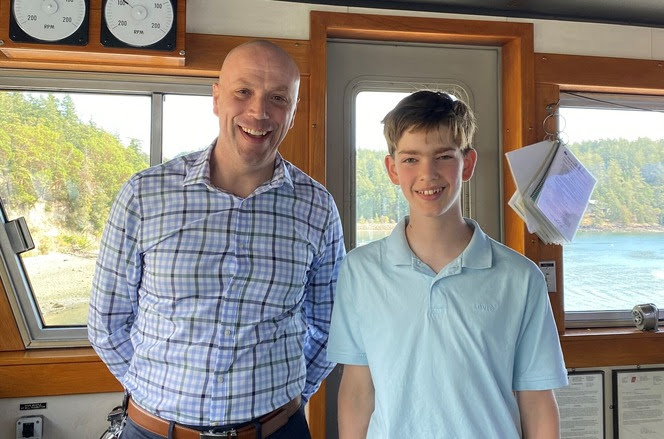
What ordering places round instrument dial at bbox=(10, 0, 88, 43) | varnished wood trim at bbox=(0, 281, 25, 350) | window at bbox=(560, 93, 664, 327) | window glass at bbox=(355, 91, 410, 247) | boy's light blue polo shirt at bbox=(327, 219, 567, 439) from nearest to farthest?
boy's light blue polo shirt at bbox=(327, 219, 567, 439)
round instrument dial at bbox=(10, 0, 88, 43)
varnished wood trim at bbox=(0, 281, 25, 350)
window glass at bbox=(355, 91, 410, 247)
window at bbox=(560, 93, 664, 327)

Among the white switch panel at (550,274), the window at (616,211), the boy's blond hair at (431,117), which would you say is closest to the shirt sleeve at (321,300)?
the boy's blond hair at (431,117)

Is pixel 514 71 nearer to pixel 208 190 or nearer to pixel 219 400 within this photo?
pixel 208 190

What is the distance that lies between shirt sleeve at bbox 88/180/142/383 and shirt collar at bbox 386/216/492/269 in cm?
67

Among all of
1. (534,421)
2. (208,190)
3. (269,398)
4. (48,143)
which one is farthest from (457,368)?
(48,143)

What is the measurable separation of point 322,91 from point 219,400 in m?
1.31

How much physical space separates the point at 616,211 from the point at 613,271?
1.00ft

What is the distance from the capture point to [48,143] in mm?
2062

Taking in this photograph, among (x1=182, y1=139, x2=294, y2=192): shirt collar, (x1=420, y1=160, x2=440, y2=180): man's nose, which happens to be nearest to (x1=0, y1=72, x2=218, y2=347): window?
(x1=182, y1=139, x2=294, y2=192): shirt collar

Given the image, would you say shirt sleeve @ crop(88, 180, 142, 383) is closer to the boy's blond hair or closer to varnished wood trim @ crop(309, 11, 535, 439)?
the boy's blond hair

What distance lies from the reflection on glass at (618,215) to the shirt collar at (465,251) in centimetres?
152

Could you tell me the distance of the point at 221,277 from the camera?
4.31ft

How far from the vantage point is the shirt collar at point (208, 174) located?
1351mm

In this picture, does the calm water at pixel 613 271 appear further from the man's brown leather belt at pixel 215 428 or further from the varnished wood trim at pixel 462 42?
the man's brown leather belt at pixel 215 428

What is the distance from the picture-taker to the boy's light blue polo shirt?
1095 mm
